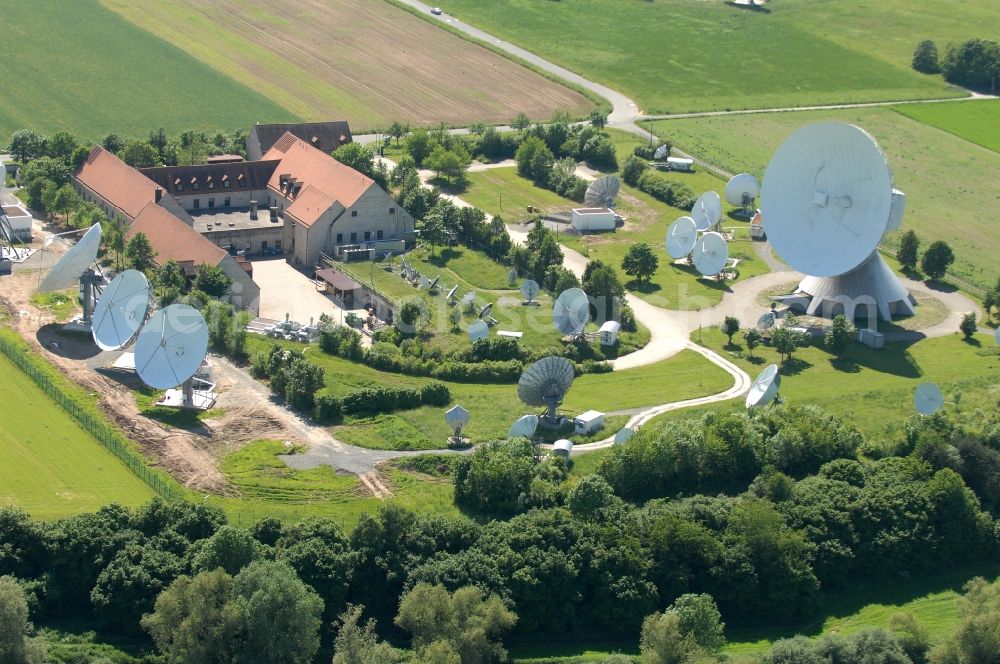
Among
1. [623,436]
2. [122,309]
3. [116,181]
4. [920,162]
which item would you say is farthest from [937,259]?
[116,181]

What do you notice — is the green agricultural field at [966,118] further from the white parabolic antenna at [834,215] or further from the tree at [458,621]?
the tree at [458,621]

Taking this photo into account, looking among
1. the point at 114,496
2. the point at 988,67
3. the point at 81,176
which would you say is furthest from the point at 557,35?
the point at 114,496

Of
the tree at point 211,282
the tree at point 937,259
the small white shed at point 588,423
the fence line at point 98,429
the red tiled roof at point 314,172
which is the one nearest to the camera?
the fence line at point 98,429

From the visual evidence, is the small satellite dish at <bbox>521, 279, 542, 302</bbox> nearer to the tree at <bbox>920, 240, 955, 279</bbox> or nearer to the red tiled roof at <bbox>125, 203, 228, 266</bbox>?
the red tiled roof at <bbox>125, 203, 228, 266</bbox>

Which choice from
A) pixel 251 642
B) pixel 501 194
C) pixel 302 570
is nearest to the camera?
pixel 251 642

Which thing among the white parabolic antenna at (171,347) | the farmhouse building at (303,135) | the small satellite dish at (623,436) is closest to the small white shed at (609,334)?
the small satellite dish at (623,436)

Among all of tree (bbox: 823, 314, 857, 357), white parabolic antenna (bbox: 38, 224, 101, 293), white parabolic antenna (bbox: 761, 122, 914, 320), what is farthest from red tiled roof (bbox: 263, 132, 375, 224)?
tree (bbox: 823, 314, 857, 357)

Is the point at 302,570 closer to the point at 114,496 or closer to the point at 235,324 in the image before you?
the point at 114,496
